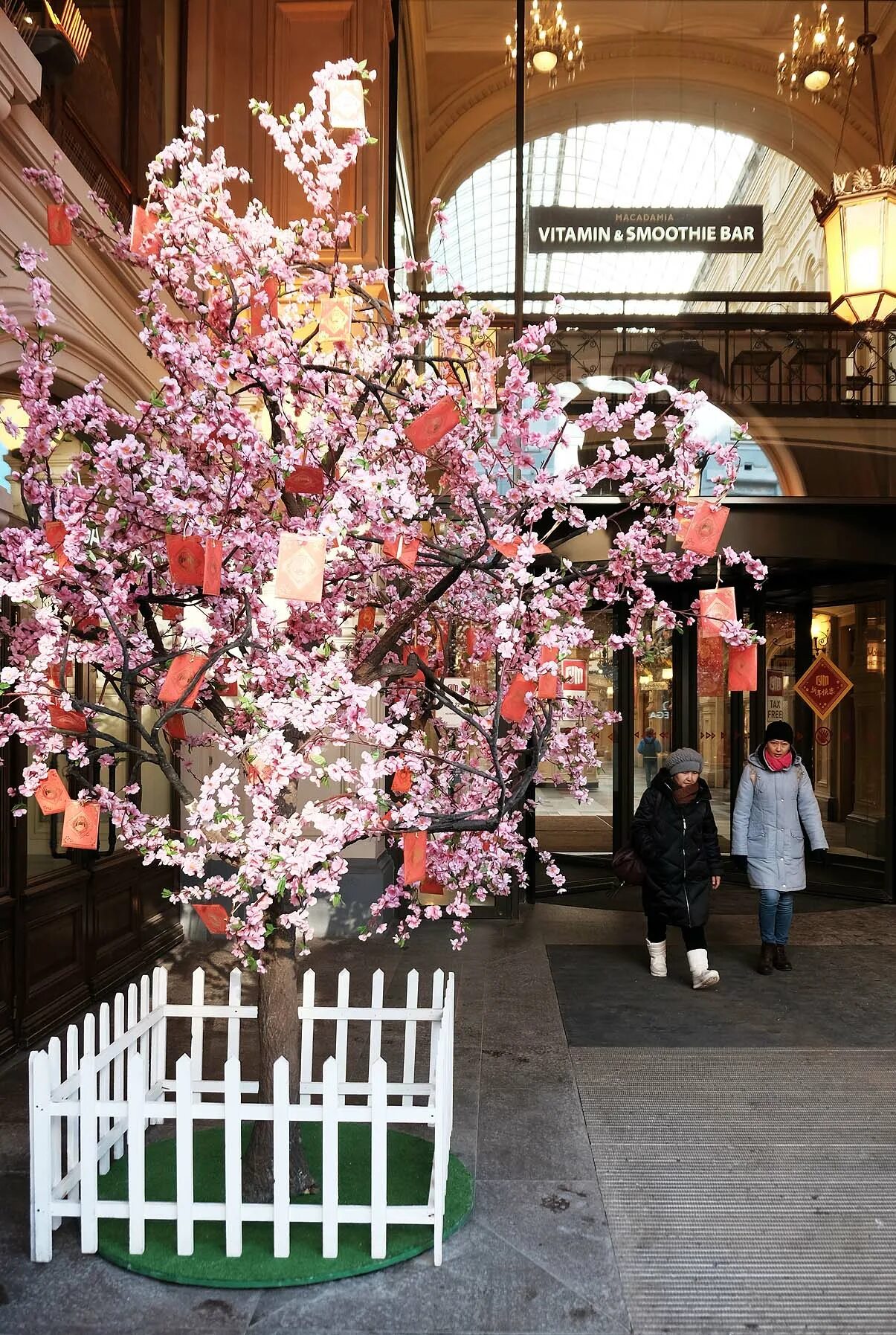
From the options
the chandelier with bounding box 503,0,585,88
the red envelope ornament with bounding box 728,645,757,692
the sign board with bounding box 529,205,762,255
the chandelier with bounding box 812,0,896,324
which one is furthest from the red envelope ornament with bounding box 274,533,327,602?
the chandelier with bounding box 503,0,585,88

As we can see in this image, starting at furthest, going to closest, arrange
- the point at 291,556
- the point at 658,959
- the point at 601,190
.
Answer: the point at 601,190
the point at 658,959
the point at 291,556

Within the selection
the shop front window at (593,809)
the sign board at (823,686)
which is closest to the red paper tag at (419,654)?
the shop front window at (593,809)

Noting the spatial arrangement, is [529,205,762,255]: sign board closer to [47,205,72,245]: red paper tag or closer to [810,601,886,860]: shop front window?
[810,601,886,860]: shop front window

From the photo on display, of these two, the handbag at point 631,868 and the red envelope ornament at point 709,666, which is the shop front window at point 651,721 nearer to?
the red envelope ornament at point 709,666

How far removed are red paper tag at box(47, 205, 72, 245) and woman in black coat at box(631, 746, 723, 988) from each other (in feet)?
15.9

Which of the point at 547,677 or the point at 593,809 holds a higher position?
the point at 547,677

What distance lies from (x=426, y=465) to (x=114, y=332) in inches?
128

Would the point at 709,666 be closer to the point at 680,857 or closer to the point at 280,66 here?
the point at 680,857

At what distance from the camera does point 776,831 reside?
7383 millimetres

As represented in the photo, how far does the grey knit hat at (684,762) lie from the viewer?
7.04m

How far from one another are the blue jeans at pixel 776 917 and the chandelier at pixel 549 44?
8.44 metres

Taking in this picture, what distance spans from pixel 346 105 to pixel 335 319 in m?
0.88

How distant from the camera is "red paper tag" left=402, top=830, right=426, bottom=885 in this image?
140 inches

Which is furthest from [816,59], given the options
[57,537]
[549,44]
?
[57,537]
